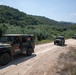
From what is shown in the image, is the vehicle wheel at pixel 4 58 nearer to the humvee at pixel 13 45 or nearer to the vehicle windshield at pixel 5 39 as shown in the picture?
the humvee at pixel 13 45

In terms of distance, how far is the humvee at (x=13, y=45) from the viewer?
11.0m

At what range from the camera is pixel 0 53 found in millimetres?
10695

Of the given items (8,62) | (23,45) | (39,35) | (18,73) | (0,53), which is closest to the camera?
(18,73)

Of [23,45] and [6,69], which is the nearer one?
[6,69]

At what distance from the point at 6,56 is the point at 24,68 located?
5.90 feet

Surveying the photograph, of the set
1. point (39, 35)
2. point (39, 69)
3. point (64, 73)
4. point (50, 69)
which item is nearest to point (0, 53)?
point (39, 69)

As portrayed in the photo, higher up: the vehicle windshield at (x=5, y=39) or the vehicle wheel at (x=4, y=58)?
the vehicle windshield at (x=5, y=39)

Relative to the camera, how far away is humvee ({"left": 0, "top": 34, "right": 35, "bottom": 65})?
1103 centimetres

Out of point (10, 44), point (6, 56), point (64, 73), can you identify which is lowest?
point (64, 73)

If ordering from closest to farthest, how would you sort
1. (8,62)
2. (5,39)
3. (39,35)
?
(8,62)
(5,39)
(39,35)

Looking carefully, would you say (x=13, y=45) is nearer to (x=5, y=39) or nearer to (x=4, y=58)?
(x=5, y=39)

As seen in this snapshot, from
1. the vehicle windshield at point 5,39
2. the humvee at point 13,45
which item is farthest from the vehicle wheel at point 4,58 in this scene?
the vehicle windshield at point 5,39

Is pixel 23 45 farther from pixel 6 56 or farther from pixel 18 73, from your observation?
pixel 18 73

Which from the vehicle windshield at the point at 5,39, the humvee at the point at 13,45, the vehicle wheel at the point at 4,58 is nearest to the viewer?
the vehicle wheel at the point at 4,58
